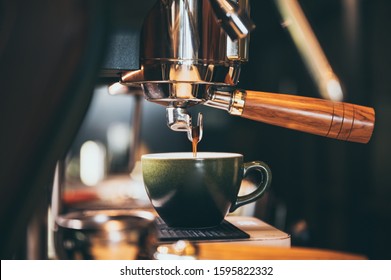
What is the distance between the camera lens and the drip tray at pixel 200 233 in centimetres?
45

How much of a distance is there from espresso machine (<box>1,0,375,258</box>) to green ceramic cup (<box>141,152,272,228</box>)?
0.03 metres

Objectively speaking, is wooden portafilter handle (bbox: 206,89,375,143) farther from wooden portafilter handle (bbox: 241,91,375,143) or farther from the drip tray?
the drip tray

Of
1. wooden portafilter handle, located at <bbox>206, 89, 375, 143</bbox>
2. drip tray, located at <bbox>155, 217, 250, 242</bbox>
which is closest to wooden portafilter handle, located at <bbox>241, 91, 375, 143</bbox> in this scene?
wooden portafilter handle, located at <bbox>206, 89, 375, 143</bbox>

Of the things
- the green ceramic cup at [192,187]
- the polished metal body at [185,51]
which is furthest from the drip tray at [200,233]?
the polished metal body at [185,51]

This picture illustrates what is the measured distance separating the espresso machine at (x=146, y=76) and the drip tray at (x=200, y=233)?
8 cm

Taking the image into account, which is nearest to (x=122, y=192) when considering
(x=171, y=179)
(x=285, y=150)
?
(x=171, y=179)

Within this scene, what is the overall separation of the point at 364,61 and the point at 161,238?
4.94ft

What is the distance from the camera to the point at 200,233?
18.4 inches

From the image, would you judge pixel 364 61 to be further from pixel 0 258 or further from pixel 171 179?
pixel 0 258

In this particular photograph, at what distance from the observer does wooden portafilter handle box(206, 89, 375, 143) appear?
0.46m

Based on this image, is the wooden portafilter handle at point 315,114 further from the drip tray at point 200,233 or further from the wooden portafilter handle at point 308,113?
the drip tray at point 200,233

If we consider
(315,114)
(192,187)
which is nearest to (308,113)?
(315,114)

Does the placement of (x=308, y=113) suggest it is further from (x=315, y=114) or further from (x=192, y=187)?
(x=192, y=187)
